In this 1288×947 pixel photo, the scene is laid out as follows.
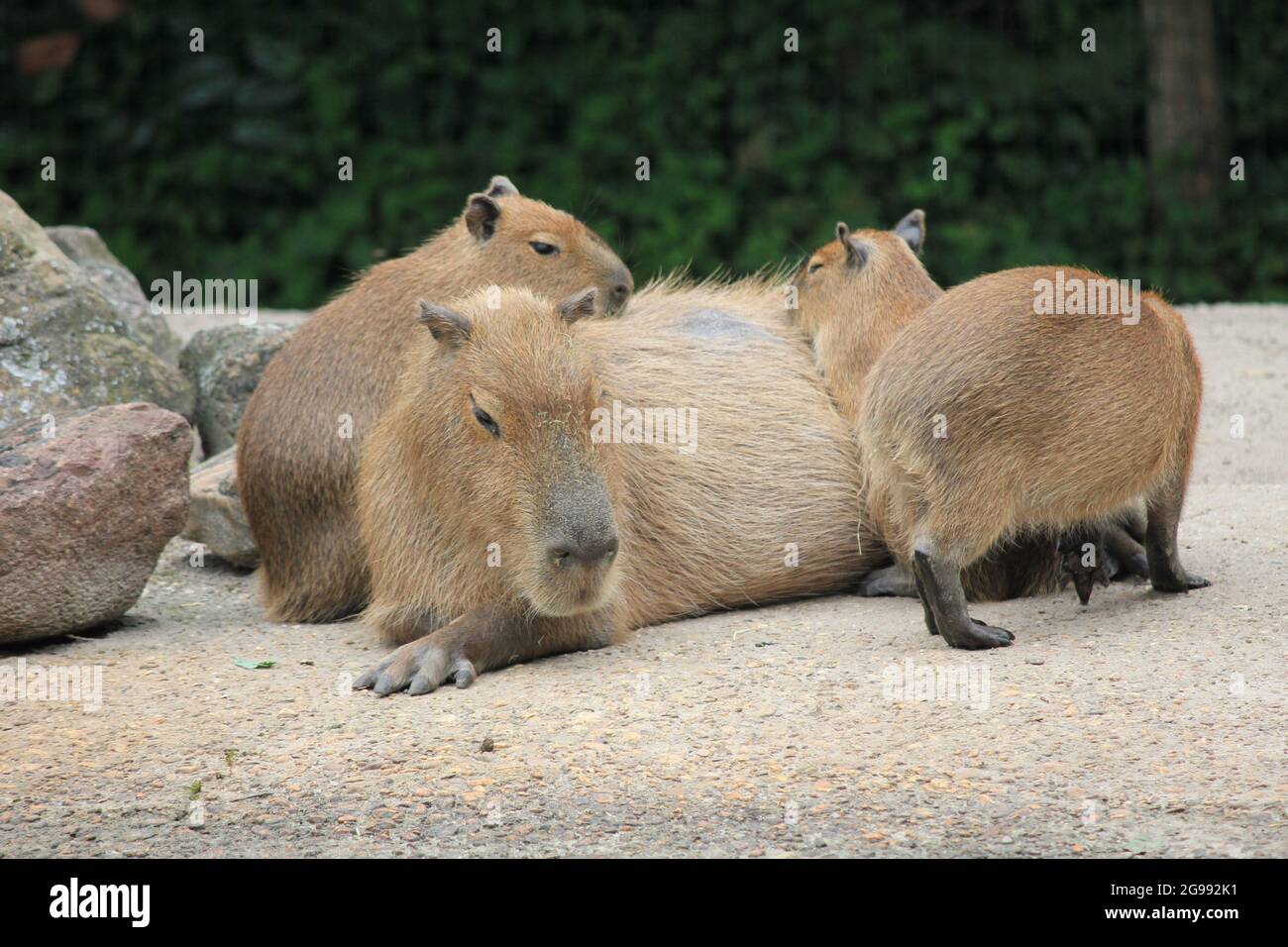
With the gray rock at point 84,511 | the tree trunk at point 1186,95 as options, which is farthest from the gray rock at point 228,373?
the tree trunk at point 1186,95

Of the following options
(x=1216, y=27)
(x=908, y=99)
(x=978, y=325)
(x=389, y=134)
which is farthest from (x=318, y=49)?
(x=978, y=325)

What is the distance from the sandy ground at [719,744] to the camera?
8.27ft

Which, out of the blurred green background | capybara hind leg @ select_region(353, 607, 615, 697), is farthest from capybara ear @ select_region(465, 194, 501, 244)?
the blurred green background

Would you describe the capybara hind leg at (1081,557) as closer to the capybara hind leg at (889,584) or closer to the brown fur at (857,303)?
the capybara hind leg at (889,584)

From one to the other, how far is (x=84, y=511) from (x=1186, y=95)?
6688 millimetres

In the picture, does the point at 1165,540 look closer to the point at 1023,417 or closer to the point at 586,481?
the point at 1023,417

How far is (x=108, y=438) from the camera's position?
395 centimetres

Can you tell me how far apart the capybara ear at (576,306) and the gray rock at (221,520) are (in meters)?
1.43

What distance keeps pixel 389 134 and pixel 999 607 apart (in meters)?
5.57

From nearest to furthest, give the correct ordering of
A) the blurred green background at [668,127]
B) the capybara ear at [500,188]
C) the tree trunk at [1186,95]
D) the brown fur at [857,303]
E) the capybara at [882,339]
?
the capybara at [882,339] → the brown fur at [857,303] → the capybara ear at [500,188] → the blurred green background at [668,127] → the tree trunk at [1186,95]

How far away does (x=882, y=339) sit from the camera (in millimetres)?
4316

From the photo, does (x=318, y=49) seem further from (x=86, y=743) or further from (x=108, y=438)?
(x=86, y=743)

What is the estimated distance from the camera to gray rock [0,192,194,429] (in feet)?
15.4

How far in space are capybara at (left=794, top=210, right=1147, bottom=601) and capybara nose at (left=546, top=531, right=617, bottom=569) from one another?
0.95 meters
